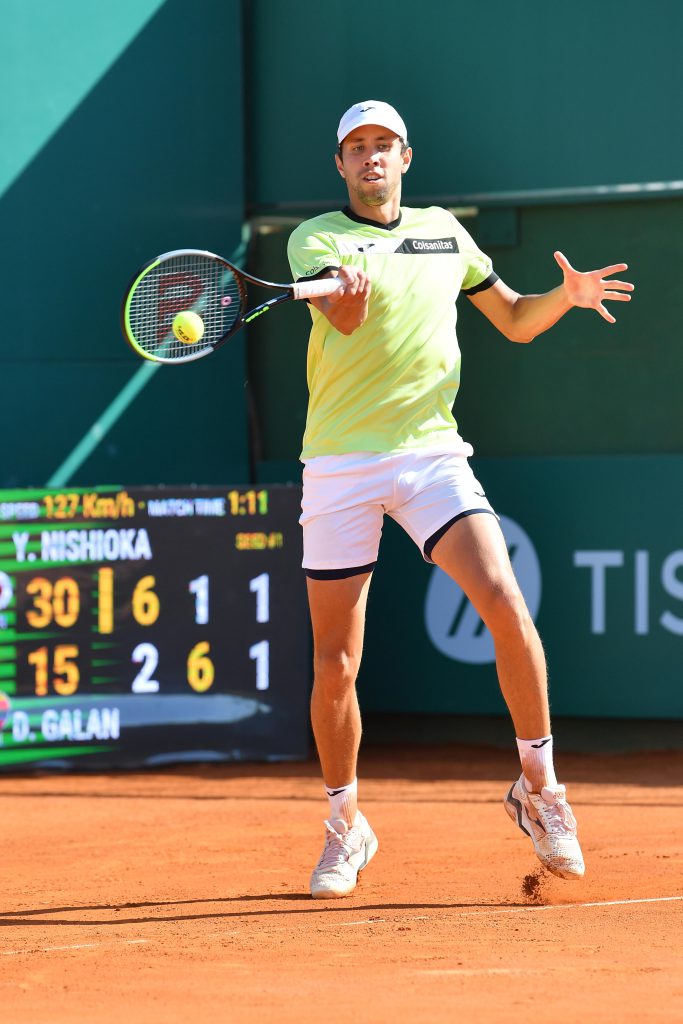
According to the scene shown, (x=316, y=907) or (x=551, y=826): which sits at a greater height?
(x=551, y=826)

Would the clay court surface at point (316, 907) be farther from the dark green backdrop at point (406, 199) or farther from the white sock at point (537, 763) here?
the dark green backdrop at point (406, 199)

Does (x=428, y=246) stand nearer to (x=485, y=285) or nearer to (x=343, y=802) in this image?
(x=485, y=285)

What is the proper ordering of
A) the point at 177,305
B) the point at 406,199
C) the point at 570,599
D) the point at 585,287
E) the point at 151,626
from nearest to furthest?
the point at 585,287
the point at 177,305
the point at 151,626
the point at 570,599
the point at 406,199

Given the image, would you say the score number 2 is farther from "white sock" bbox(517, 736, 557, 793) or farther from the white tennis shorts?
"white sock" bbox(517, 736, 557, 793)

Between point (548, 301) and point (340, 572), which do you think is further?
point (548, 301)

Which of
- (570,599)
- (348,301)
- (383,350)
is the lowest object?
(570,599)

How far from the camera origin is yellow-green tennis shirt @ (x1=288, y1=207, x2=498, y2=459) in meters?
4.12

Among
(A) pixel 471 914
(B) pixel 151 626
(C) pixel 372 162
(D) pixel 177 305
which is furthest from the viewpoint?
(B) pixel 151 626

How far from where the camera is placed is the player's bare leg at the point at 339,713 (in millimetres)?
4152

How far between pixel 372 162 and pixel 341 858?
1963 millimetres

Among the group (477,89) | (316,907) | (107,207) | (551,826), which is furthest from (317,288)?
(107,207)

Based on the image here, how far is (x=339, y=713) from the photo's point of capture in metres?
4.27

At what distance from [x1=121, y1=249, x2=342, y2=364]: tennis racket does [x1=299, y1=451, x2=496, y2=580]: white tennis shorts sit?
0.53m

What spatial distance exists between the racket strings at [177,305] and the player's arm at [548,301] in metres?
0.75
